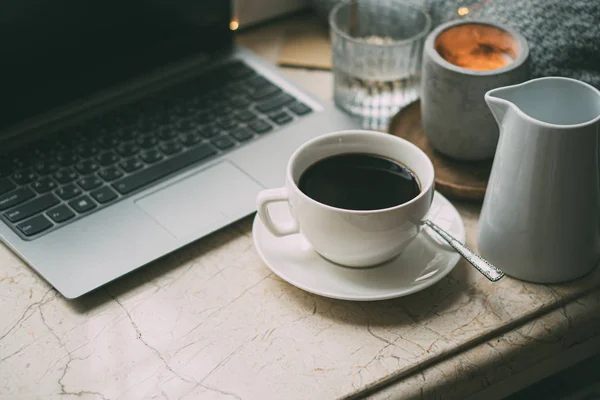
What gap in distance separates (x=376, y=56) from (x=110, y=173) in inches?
12.4

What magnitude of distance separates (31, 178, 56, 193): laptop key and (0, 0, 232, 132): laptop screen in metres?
0.10

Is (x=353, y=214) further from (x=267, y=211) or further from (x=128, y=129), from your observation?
(x=128, y=129)

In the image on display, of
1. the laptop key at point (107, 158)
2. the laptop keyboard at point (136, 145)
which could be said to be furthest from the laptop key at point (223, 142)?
the laptop key at point (107, 158)

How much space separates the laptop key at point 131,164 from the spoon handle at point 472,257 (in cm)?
30

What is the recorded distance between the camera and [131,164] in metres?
0.67

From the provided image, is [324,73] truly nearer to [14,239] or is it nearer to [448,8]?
[448,8]

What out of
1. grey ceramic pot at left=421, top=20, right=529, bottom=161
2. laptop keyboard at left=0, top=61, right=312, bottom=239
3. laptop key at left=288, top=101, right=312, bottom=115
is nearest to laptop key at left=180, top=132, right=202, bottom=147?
laptop keyboard at left=0, top=61, right=312, bottom=239

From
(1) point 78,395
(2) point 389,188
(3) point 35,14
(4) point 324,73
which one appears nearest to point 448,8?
(4) point 324,73

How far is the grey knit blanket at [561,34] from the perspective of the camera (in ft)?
2.09

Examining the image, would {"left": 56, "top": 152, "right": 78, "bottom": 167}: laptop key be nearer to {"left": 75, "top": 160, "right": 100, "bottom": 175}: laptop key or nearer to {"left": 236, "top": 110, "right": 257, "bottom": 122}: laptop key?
{"left": 75, "top": 160, "right": 100, "bottom": 175}: laptop key

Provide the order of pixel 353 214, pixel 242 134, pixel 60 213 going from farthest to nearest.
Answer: pixel 242 134 → pixel 60 213 → pixel 353 214

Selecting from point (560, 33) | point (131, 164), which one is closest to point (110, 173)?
point (131, 164)

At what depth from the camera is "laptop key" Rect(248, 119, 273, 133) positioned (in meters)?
0.72

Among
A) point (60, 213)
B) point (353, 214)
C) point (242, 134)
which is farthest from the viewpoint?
point (242, 134)
